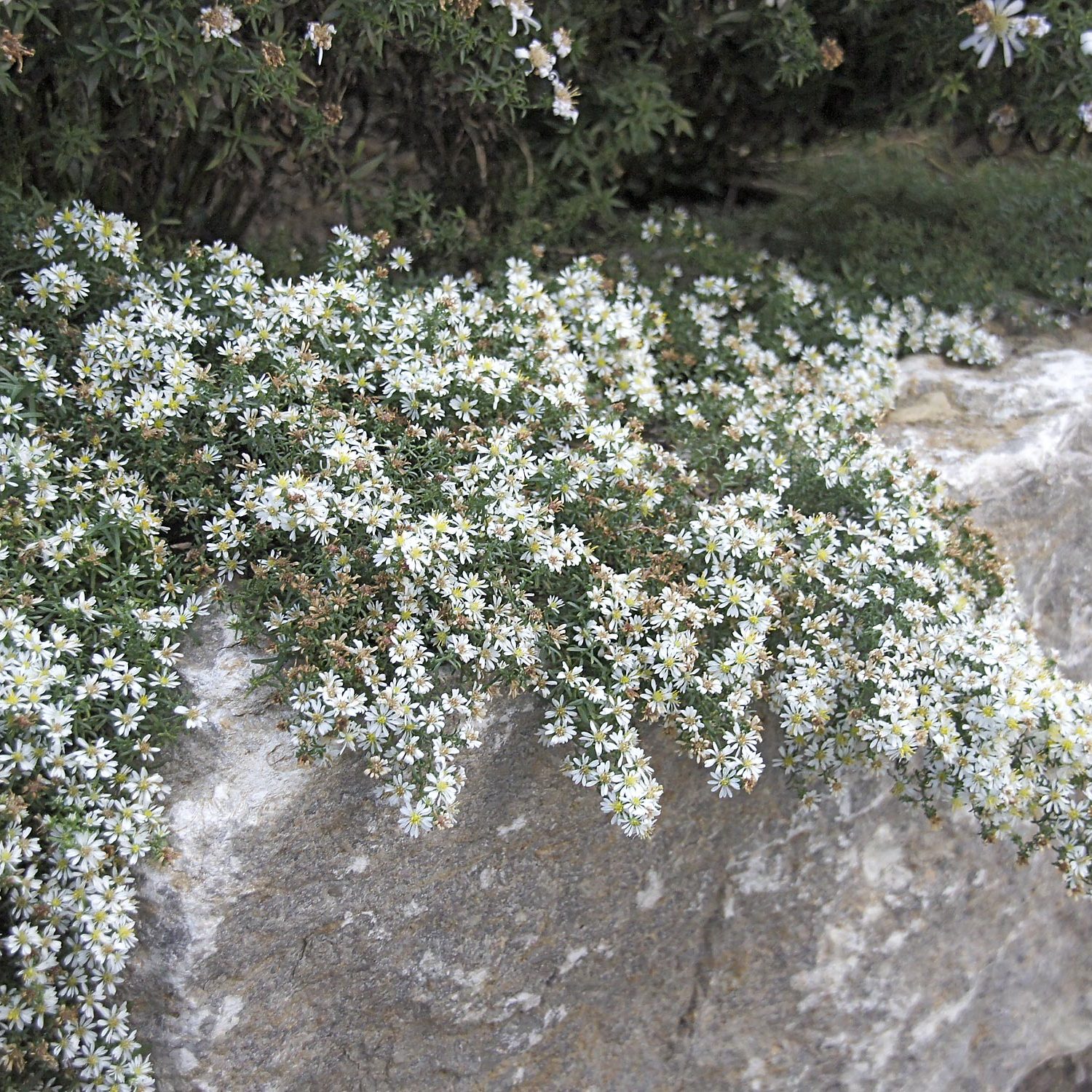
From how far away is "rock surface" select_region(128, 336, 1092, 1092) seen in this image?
7.59 ft

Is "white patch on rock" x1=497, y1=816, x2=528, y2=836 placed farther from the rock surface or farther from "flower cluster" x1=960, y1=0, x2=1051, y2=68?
"flower cluster" x1=960, y1=0, x2=1051, y2=68

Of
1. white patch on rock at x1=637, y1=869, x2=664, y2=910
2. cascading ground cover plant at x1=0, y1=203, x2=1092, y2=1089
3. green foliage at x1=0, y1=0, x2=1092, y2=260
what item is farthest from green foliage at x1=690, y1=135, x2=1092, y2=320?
white patch on rock at x1=637, y1=869, x2=664, y2=910

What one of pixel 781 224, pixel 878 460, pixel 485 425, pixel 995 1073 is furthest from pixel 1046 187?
pixel 995 1073

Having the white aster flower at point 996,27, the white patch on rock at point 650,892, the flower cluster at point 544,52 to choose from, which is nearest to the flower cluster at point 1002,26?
the white aster flower at point 996,27

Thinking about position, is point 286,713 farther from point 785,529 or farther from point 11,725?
point 785,529

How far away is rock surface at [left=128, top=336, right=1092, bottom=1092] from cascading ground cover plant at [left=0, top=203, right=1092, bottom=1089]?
0.37 feet

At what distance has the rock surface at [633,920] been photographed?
2.31 metres

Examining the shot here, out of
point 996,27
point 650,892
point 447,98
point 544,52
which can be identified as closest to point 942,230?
point 996,27

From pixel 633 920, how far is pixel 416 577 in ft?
3.49

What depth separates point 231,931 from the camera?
2.28 metres

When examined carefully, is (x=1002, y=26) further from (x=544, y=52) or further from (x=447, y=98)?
(x=447, y=98)

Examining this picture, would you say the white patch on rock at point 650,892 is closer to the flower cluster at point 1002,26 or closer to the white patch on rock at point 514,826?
the white patch on rock at point 514,826

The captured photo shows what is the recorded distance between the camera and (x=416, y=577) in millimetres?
2398

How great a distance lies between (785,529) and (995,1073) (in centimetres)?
194
